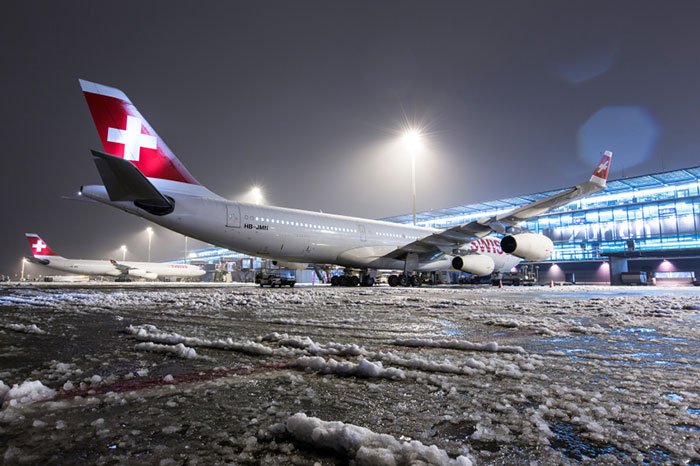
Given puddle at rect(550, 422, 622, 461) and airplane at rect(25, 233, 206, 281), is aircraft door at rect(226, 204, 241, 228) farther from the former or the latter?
airplane at rect(25, 233, 206, 281)

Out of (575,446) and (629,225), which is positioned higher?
(629,225)

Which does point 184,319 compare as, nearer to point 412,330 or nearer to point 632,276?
point 412,330

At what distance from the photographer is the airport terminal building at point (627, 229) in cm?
3703

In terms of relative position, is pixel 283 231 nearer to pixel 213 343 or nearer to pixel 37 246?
pixel 213 343

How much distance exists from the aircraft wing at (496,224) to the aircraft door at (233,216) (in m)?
8.78

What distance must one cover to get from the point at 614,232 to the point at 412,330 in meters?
47.7

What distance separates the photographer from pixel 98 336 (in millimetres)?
3541

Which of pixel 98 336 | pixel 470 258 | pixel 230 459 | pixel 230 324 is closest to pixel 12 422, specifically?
pixel 230 459

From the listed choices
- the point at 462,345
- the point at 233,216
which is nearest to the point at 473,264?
the point at 233,216

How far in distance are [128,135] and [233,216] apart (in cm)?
449

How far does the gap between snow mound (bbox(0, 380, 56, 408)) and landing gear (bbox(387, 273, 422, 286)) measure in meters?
19.0

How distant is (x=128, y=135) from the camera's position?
1270 centimetres

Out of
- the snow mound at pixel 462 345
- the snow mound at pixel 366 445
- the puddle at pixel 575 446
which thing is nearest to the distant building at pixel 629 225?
the snow mound at pixel 462 345

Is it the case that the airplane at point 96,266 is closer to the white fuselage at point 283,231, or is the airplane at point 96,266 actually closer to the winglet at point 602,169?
the white fuselage at point 283,231
